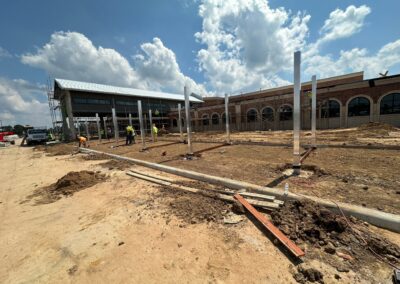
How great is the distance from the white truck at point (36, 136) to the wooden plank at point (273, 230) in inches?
1280

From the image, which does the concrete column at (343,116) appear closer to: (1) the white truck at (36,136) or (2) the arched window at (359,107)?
(2) the arched window at (359,107)

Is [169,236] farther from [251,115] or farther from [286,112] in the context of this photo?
[251,115]

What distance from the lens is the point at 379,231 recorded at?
2.53 meters

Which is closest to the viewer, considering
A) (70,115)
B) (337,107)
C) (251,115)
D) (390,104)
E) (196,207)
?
(196,207)

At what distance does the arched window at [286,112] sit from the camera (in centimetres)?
2387

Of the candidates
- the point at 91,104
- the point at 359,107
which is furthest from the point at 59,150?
the point at 359,107

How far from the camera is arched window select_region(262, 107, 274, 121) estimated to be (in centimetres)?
2545

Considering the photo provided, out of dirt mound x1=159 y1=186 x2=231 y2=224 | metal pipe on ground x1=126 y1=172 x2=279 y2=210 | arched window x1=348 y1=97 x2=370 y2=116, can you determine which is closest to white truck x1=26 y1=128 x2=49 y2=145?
metal pipe on ground x1=126 y1=172 x2=279 y2=210

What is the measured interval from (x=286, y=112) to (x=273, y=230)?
80.0 ft

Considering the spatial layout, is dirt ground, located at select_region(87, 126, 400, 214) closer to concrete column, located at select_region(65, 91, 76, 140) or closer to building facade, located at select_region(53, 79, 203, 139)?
building facade, located at select_region(53, 79, 203, 139)

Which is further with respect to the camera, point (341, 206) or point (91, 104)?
point (91, 104)

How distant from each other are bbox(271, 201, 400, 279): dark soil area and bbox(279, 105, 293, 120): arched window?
23.5 metres

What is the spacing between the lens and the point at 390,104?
18094 millimetres

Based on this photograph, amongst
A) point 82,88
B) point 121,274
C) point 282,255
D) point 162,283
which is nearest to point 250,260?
point 282,255
